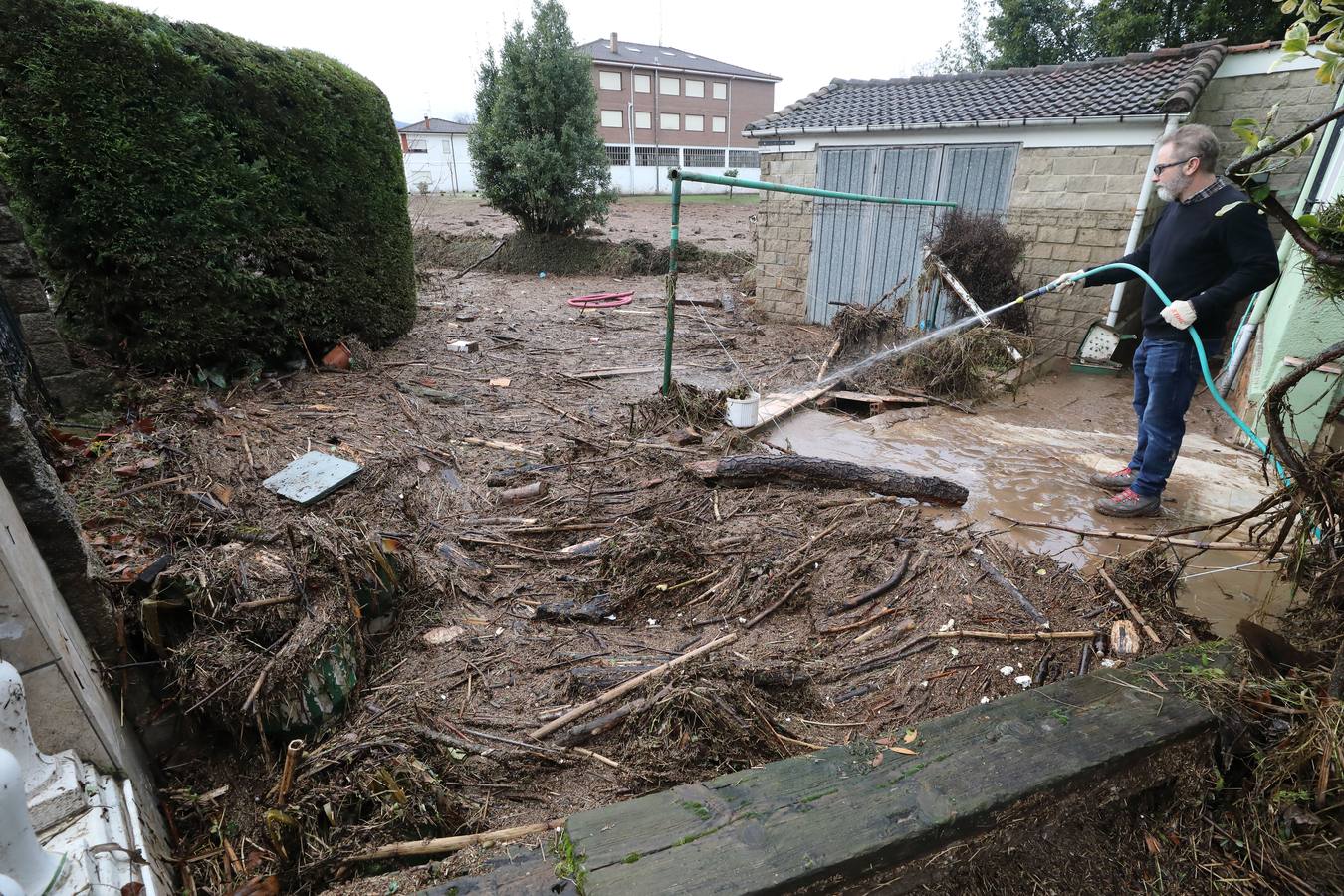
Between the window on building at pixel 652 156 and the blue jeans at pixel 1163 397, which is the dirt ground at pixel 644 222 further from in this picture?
the window on building at pixel 652 156

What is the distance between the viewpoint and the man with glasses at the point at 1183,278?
3688 millimetres

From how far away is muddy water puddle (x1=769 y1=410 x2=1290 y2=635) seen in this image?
12.2ft

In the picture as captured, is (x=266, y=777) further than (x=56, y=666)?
Yes

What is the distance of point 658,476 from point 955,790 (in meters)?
3.32

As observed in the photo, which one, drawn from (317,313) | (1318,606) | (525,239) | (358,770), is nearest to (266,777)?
(358,770)

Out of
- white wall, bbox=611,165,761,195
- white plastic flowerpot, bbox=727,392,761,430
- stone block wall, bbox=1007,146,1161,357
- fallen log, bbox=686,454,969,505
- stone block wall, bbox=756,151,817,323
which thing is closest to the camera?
fallen log, bbox=686,454,969,505

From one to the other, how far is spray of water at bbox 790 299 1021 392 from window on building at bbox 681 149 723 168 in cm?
4406

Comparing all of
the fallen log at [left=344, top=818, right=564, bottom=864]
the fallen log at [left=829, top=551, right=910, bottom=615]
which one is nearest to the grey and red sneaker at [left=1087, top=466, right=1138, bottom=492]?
the fallen log at [left=829, top=551, right=910, bottom=615]

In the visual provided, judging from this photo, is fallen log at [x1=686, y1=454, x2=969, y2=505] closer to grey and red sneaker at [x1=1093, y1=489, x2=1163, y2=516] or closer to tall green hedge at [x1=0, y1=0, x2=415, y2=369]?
grey and red sneaker at [x1=1093, y1=489, x2=1163, y2=516]

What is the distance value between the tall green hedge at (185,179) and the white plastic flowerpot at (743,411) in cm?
470

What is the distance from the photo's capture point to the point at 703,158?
160ft

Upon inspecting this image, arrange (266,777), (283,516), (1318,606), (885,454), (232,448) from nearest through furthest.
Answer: (1318,606) → (266,777) → (283,516) → (232,448) → (885,454)

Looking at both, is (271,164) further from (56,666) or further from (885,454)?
(885,454)

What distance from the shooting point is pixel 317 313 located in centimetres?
704
